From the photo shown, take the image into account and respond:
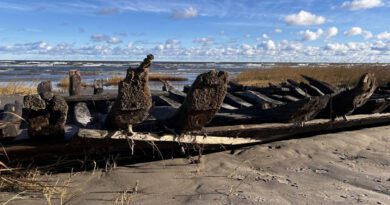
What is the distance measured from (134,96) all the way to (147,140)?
2.18ft

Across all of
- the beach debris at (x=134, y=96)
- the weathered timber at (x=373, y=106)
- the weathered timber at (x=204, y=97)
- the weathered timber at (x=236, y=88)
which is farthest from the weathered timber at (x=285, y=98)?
the beach debris at (x=134, y=96)

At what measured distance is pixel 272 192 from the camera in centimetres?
425

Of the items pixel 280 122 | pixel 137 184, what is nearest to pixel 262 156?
pixel 280 122

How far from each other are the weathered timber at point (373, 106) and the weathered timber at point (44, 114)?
410 cm

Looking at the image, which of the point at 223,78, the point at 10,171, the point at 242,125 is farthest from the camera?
Result: the point at 242,125

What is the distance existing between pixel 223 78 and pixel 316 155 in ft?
7.48

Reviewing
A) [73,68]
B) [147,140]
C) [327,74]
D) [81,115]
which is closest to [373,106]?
[147,140]

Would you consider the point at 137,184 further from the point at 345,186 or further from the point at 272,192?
the point at 345,186

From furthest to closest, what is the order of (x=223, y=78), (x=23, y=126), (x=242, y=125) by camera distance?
1. (x=23, y=126)
2. (x=242, y=125)
3. (x=223, y=78)

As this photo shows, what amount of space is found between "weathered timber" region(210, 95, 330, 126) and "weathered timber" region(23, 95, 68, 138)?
171 centimetres

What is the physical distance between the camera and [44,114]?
12.5 ft

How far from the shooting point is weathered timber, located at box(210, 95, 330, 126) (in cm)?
502

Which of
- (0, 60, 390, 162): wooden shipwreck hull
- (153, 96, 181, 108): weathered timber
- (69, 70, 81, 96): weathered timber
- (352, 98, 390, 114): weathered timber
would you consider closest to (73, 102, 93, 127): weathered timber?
(0, 60, 390, 162): wooden shipwreck hull

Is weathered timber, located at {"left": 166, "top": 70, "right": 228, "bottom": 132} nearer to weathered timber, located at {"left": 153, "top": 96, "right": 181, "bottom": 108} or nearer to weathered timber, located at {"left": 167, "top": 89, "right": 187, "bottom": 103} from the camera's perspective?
weathered timber, located at {"left": 153, "top": 96, "right": 181, "bottom": 108}
